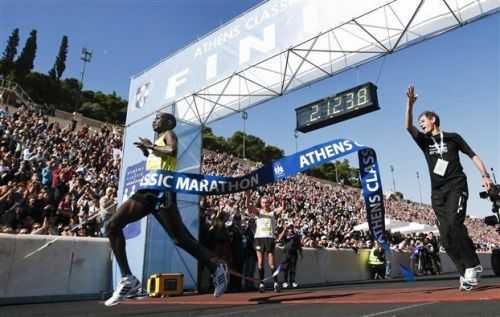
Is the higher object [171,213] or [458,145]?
[458,145]

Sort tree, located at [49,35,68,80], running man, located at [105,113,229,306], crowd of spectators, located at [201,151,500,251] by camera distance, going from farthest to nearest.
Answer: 1. tree, located at [49,35,68,80]
2. crowd of spectators, located at [201,151,500,251]
3. running man, located at [105,113,229,306]

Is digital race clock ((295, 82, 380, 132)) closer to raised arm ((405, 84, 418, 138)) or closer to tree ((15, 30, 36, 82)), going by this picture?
raised arm ((405, 84, 418, 138))

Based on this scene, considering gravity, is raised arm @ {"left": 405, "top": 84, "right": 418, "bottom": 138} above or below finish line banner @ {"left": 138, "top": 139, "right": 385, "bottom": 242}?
above

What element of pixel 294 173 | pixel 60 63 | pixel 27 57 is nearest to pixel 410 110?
pixel 294 173

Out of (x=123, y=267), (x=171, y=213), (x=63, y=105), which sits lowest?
(x=123, y=267)

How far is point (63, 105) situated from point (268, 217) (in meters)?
63.4

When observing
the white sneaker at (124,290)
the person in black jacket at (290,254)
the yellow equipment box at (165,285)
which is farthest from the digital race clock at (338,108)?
the white sneaker at (124,290)

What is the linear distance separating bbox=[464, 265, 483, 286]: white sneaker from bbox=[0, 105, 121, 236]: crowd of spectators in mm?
7389

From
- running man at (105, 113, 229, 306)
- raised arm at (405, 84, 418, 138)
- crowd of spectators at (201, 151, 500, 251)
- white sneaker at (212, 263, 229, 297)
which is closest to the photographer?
running man at (105, 113, 229, 306)

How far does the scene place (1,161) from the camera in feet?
40.3

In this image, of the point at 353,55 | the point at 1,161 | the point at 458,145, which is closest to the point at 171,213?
the point at 458,145

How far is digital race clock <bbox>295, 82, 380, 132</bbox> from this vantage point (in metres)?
8.48

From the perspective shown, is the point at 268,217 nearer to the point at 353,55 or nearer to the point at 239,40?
the point at 353,55

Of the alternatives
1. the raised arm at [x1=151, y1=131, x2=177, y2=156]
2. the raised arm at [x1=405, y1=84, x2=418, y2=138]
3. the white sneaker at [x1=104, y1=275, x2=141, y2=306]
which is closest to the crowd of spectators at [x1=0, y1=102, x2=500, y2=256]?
the white sneaker at [x1=104, y1=275, x2=141, y2=306]
